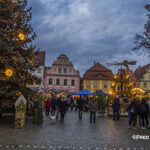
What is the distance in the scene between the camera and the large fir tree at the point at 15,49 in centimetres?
1277

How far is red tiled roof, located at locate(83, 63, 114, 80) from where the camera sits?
5662 centimetres

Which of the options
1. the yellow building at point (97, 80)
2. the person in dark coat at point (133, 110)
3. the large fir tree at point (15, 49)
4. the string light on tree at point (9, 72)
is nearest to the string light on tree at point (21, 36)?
the large fir tree at point (15, 49)

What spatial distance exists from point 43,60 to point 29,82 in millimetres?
41011

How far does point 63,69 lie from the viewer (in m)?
53.4

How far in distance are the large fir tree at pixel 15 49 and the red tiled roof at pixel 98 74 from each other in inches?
1668

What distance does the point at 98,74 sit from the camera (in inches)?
2245

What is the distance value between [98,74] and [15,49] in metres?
44.3

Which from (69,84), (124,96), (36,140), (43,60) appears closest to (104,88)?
(69,84)

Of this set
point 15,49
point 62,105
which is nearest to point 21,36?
point 15,49

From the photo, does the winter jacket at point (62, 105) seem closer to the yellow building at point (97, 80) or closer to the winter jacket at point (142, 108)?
the winter jacket at point (142, 108)

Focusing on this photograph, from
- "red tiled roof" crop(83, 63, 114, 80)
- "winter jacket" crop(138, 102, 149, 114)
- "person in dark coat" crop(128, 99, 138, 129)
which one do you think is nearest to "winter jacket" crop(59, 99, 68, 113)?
"person in dark coat" crop(128, 99, 138, 129)

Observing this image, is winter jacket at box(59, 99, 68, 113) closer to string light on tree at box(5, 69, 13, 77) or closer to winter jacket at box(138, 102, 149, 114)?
string light on tree at box(5, 69, 13, 77)

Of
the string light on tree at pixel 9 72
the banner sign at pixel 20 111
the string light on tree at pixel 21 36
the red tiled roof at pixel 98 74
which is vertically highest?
the red tiled roof at pixel 98 74

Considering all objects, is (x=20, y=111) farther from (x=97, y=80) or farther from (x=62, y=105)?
(x=97, y=80)
